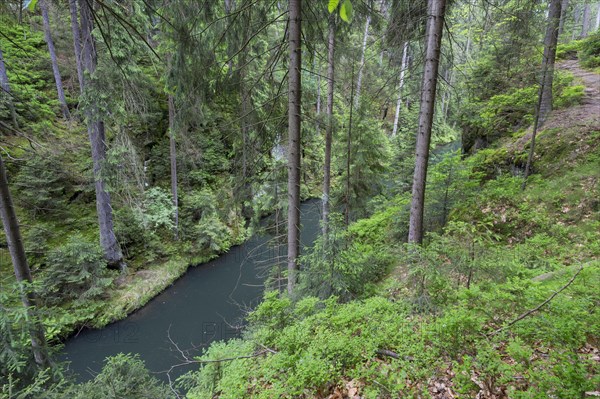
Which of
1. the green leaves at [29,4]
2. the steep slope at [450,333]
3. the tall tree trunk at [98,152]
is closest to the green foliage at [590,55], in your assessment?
the steep slope at [450,333]

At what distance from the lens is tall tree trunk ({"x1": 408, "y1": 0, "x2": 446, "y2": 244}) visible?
4.48m

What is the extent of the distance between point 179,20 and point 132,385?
5242 millimetres

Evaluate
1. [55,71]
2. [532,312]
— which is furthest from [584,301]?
[55,71]

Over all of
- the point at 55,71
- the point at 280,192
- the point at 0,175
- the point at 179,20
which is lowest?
the point at 280,192

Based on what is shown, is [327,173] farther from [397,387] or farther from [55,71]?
[55,71]

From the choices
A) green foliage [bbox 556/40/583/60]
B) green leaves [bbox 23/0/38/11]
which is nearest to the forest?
green leaves [bbox 23/0/38/11]

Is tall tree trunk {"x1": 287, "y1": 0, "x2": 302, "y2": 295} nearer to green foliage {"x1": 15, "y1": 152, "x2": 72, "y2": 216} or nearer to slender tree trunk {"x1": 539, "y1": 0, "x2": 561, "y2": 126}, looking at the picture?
slender tree trunk {"x1": 539, "y1": 0, "x2": 561, "y2": 126}

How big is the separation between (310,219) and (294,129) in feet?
10.1

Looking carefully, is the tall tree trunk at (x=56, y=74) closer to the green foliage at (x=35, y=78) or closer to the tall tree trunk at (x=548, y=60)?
the green foliage at (x=35, y=78)

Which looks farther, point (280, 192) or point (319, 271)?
point (280, 192)

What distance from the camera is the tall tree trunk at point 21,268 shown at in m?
3.22

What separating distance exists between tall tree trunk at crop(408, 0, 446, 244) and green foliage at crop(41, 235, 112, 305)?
882cm

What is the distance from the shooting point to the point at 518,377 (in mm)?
2178

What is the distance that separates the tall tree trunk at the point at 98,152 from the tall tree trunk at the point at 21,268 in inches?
158
